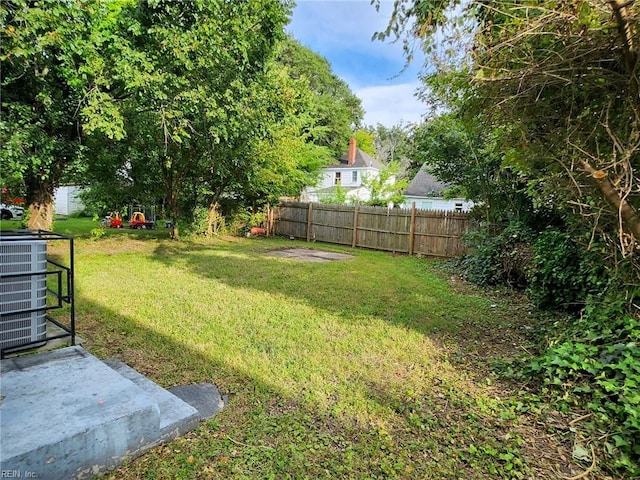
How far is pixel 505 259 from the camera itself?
6.77 metres

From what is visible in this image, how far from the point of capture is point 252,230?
14641 mm

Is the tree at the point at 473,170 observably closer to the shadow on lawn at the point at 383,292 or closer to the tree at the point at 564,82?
the shadow on lawn at the point at 383,292

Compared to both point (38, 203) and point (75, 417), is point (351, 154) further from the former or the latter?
point (75, 417)

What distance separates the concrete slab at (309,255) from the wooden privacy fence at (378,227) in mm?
1809

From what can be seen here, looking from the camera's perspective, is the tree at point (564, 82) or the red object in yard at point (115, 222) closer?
the tree at point (564, 82)

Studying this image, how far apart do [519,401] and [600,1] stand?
8.49ft

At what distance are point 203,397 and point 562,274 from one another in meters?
4.15

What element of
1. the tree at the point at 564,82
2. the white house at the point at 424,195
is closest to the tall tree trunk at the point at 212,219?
the tree at the point at 564,82

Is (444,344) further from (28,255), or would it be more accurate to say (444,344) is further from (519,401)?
(28,255)

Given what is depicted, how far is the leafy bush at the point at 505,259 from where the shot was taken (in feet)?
21.3

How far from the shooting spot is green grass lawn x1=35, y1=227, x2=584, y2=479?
6.91ft

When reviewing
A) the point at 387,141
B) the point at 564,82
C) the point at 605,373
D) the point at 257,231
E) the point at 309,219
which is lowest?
the point at 605,373

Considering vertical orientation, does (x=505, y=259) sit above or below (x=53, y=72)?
below

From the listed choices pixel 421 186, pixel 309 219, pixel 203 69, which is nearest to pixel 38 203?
pixel 203 69
